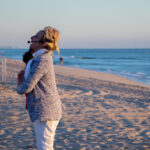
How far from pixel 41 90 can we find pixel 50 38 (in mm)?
483

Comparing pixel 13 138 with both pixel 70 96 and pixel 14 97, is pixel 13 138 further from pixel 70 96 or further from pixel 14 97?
pixel 70 96

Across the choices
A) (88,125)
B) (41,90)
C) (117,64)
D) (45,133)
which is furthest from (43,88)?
(117,64)

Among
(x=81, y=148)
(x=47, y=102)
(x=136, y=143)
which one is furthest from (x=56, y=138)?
(x=47, y=102)

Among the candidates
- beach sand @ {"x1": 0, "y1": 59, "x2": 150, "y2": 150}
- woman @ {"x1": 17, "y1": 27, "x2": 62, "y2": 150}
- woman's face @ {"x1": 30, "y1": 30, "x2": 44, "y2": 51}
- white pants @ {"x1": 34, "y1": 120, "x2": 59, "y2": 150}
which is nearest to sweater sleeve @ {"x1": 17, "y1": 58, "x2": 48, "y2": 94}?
woman @ {"x1": 17, "y1": 27, "x2": 62, "y2": 150}

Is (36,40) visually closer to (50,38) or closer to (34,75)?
(50,38)

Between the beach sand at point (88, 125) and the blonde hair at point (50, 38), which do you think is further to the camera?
the beach sand at point (88, 125)

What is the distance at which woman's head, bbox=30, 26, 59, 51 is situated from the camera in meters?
2.51

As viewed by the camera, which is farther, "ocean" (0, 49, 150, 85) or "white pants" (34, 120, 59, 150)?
"ocean" (0, 49, 150, 85)

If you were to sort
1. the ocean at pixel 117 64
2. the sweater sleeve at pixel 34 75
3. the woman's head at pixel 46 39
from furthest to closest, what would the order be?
the ocean at pixel 117 64 → the woman's head at pixel 46 39 → the sweater sleeve at pixel 34 75

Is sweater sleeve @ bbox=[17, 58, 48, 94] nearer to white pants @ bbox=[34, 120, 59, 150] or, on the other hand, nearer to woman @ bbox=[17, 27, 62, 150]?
woman @ bbox=[17, 27, 62, 150]

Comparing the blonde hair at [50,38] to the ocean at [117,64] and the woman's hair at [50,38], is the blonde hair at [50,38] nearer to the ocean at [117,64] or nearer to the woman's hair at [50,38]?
the woman's hair at [50,38]

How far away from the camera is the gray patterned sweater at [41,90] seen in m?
2.42

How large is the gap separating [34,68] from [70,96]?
7410mm

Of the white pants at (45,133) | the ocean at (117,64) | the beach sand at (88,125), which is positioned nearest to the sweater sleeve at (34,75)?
the white pants at (45,133)
